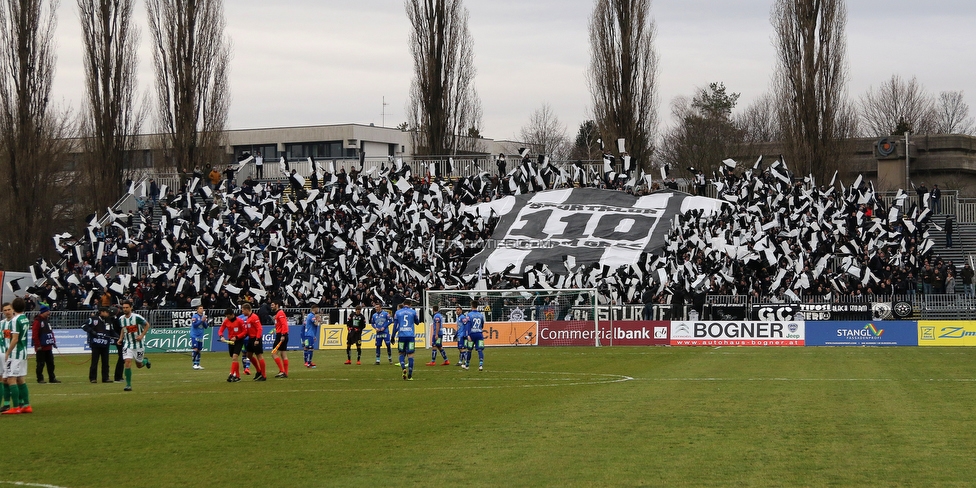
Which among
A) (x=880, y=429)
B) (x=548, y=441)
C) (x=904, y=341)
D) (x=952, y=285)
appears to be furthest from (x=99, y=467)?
(x=952, y=285)

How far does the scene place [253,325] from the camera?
2609cm

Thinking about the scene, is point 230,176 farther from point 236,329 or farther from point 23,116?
point 236,329

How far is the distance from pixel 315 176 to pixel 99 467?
40.5m

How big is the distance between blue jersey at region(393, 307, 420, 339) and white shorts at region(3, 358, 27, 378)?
10.0 metres

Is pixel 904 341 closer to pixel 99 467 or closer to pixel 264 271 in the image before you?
pixel 264 271

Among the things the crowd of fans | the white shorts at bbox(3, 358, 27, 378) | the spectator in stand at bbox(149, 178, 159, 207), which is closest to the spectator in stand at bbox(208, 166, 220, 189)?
the spectator in stand at bbox(149, 178, 159, 207)

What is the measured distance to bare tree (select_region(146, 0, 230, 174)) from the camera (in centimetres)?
6034

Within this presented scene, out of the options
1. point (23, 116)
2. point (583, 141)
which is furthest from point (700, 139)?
point (23, 116)

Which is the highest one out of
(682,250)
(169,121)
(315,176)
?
(169,121)

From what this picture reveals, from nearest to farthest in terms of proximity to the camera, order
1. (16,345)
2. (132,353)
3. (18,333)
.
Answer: (18,333) → (16,345) → (132,353)

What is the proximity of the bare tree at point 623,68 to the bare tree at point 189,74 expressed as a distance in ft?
73.6

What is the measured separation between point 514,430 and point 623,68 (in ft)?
150

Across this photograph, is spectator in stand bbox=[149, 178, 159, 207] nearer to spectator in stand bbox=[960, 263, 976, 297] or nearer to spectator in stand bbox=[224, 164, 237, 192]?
spectator in stand bbox=[224, 164, 237, 192]

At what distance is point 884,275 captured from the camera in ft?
143
